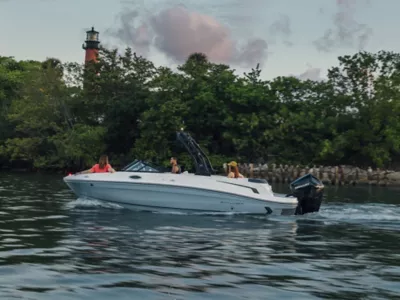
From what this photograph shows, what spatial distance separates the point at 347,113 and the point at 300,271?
4742 cm

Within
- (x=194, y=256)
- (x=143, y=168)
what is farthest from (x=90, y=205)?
(x=194, y=256)

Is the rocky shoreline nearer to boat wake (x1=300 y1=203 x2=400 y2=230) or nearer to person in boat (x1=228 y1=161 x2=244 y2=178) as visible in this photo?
boat wake (x1=300 y1=203 x2=400 y2=230)

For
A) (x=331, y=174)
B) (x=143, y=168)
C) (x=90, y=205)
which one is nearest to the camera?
(x=143, y=168)

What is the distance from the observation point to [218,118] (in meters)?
56.5

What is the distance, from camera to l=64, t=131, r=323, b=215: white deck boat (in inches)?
766

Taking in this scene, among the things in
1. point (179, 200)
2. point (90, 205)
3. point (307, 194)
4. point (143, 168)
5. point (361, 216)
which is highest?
point (143, 168)

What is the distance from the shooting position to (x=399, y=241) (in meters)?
14.8

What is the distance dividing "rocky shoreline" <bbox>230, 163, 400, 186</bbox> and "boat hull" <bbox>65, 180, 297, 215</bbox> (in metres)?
31.2

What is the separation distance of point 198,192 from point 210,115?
36.9 m

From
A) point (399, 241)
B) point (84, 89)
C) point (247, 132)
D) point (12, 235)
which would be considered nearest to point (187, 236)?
point (12, 235)

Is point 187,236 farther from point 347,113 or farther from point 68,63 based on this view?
point 68,63

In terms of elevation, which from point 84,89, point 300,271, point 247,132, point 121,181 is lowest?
point 300,271

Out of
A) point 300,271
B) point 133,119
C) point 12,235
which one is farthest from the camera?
point 133,119

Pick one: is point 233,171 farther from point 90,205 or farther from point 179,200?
point 90,205
